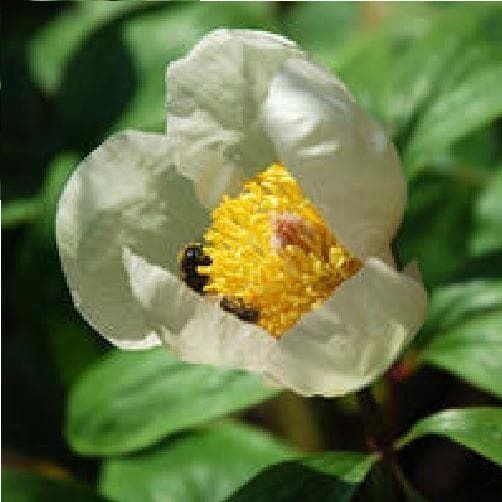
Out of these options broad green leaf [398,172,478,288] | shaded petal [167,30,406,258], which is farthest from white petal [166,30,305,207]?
broad green leaf [398,172,478,288]

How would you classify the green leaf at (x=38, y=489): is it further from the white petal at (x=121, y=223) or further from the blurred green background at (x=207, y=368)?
the white petal at (x=121, y=223)

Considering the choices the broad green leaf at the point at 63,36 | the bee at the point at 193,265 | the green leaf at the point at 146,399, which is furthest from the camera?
the broad green leaf at the point at 63,36

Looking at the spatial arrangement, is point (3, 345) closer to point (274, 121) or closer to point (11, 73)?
point (11, 73)

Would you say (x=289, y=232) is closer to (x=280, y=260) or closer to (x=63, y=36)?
(x=280, y=260)

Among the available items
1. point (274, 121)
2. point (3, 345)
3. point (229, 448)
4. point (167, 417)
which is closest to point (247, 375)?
point (167, 417)

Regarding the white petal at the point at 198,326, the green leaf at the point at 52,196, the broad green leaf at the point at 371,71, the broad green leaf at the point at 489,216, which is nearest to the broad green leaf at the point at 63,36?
the green leaf at the point at 52,196

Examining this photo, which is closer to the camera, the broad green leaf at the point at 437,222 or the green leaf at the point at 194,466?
the green leaf at the point at 194,466
